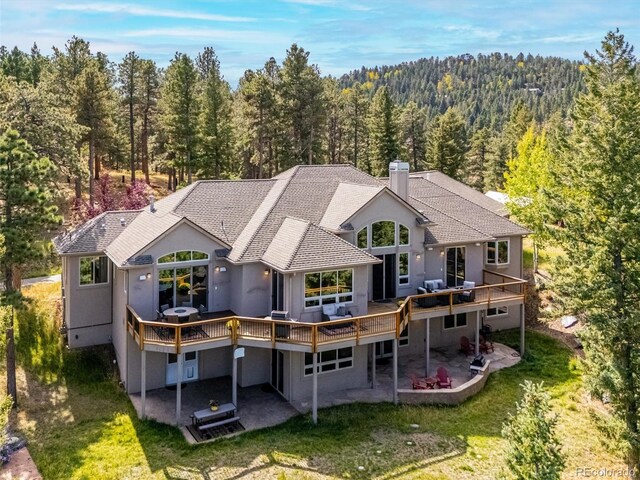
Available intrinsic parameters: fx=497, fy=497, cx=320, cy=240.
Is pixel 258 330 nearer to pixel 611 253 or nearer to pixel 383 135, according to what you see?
pixel 611 253

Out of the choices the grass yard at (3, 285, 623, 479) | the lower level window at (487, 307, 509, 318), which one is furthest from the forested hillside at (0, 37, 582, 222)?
the lower level window at (487, 307, 509, 318)

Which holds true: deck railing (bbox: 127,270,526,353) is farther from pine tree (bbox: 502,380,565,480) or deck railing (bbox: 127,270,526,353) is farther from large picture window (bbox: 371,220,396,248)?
pine tree (bbox: 502,380,565,480)

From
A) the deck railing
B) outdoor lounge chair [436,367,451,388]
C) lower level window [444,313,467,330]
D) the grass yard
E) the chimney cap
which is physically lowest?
the grass yard

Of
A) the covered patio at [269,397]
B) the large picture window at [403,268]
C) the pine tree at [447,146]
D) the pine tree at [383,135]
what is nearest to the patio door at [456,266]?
the large picture window at [403,268]

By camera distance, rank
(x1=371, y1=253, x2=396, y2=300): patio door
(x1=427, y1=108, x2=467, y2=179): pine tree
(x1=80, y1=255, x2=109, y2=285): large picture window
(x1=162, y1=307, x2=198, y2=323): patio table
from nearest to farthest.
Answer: (x1=162, y1=307, x2=198, y2=323): patio table
(x1=80, y1=255, x2=109, y2=285): large picture window
(x1=371, y1=253, x2=396, y2=300): patio door
(x1=427, y1=108, x2=467, y2=179): pine tree

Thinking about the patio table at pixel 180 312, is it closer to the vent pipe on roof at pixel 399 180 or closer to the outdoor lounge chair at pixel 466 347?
the vent pipe on roof at pixel 399 180
